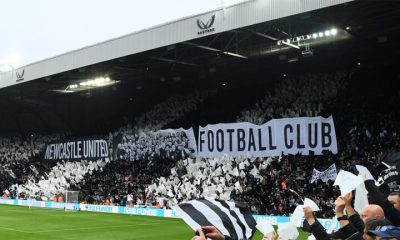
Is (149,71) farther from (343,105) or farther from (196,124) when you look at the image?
(343,105)

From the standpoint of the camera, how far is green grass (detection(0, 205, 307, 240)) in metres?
19.8

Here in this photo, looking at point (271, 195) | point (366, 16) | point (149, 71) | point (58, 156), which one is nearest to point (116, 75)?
point (149, 71)

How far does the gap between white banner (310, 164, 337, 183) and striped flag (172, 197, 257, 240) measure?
714 inches

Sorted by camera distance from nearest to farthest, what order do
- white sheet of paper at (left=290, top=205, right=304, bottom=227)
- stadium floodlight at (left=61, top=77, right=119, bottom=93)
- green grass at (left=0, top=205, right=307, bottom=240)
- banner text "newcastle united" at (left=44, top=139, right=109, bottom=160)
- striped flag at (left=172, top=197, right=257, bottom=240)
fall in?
1. striped flag at (left=172, top=197, right=257, bottom=240)
2. white sheet of paper at (left=290, top=205, right=304, bottom=227)
3. green grass at (left=0, top=205, right=307, bottom=240)
4. stadium floodlight at (left=61, top=77, right=119, bottom=93)
5. banner text "newcastle united" at (left=44, top=139, right=109, bottom=160)

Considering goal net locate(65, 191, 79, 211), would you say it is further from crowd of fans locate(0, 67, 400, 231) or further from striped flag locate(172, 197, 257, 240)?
striped flag locate(172, 197, 257, 240)

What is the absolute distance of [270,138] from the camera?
88.1 ft

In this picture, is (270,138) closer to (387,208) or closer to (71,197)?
(71,197)

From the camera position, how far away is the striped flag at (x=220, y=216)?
4512mm

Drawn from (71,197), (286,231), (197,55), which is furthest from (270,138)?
(286,231)

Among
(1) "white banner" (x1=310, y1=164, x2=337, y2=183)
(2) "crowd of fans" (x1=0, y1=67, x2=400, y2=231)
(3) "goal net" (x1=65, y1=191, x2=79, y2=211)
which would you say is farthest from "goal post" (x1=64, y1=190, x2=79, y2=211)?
(1) "white banner" (x1=310, y1=164, x2=337, y2=183)

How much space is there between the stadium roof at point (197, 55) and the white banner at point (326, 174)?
624cm

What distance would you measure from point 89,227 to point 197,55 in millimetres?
11792

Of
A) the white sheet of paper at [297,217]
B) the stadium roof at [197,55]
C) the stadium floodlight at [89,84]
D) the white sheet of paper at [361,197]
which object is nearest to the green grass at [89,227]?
the stadium roof at [197,55]

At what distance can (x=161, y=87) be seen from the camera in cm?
3956
